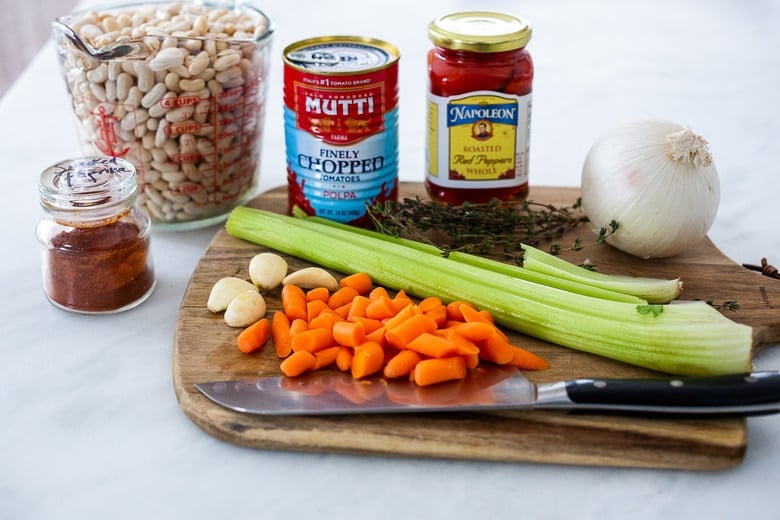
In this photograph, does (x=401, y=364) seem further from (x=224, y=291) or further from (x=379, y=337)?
(x=224, y=291)

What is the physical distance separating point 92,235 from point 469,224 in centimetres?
79

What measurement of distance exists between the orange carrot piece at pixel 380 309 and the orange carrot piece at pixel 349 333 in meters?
0.06

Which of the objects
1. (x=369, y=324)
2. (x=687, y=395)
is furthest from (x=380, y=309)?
(x=687, y=395)

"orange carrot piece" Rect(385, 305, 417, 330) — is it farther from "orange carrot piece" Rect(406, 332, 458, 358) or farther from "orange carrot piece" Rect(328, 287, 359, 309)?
"orange carrot piece" Rect(328, 287, 359, 309)

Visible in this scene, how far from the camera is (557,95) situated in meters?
2.99

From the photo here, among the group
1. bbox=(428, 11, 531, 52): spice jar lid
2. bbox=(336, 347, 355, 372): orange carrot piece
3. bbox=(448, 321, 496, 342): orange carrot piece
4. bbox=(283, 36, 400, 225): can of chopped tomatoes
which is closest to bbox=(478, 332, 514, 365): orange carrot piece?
bbox=(448, 321, 496, 342): orange carrot piece

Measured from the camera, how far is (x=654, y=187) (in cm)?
193

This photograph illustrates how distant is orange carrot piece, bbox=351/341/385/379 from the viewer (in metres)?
1.60

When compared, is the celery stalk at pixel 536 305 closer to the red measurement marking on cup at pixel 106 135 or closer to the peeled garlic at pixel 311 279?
the peeled garlic at pixel 311 279

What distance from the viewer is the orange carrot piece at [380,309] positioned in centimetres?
173

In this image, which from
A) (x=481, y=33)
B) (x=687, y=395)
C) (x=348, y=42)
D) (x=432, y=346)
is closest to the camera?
(x=687, y=395)

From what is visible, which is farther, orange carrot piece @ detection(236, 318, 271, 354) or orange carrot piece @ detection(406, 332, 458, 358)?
orange carrot piece @ detection(236, 318, 271, 354)

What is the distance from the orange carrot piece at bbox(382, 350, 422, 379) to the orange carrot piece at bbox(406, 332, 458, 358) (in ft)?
0.05

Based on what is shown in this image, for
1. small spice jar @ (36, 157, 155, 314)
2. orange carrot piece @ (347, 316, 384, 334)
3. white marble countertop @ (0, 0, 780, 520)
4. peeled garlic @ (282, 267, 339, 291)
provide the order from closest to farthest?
white marble countertop @ (0, 0, 780, 520)
orange carrot piece @ (347, 316, 384, 334)
small spice jar @ (36, 157, 155, 314)
peeled garlic @ (282, 267, 339, 291)
